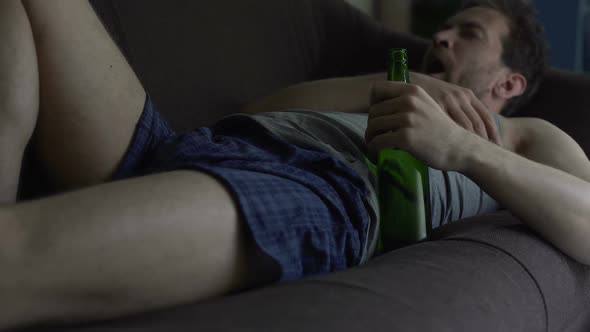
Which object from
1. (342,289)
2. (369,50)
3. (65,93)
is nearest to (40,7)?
(65,93)

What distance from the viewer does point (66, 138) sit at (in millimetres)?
1066

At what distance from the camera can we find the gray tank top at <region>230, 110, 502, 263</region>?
1208 millimetres

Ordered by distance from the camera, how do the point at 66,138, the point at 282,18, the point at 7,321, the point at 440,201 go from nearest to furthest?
the point at 7,321, the point at 66,138, the point at 440,201, the point at 282,18

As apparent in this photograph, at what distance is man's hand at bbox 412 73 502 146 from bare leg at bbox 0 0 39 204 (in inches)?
27.4

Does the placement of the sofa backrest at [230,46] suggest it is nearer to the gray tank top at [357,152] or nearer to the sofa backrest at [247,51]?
the sofa backrest at [247,51]

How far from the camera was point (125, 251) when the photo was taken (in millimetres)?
809

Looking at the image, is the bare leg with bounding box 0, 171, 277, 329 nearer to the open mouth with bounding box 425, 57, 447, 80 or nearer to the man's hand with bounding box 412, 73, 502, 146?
the man's hand with bounding box 412, 73, 502, 146

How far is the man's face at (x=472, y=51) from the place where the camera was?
1.79 meters

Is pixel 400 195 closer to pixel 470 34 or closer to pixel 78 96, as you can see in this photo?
pixel 78 96

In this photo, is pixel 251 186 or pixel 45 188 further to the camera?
pixel 45 188

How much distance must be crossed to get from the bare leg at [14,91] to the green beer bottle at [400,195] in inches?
21.5

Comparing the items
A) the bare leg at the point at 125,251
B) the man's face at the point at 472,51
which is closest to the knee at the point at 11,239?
the bare leg at the point at 125,251

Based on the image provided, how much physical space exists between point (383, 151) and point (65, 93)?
0.50m

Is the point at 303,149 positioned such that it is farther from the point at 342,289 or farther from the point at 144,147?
the point at 342,289
